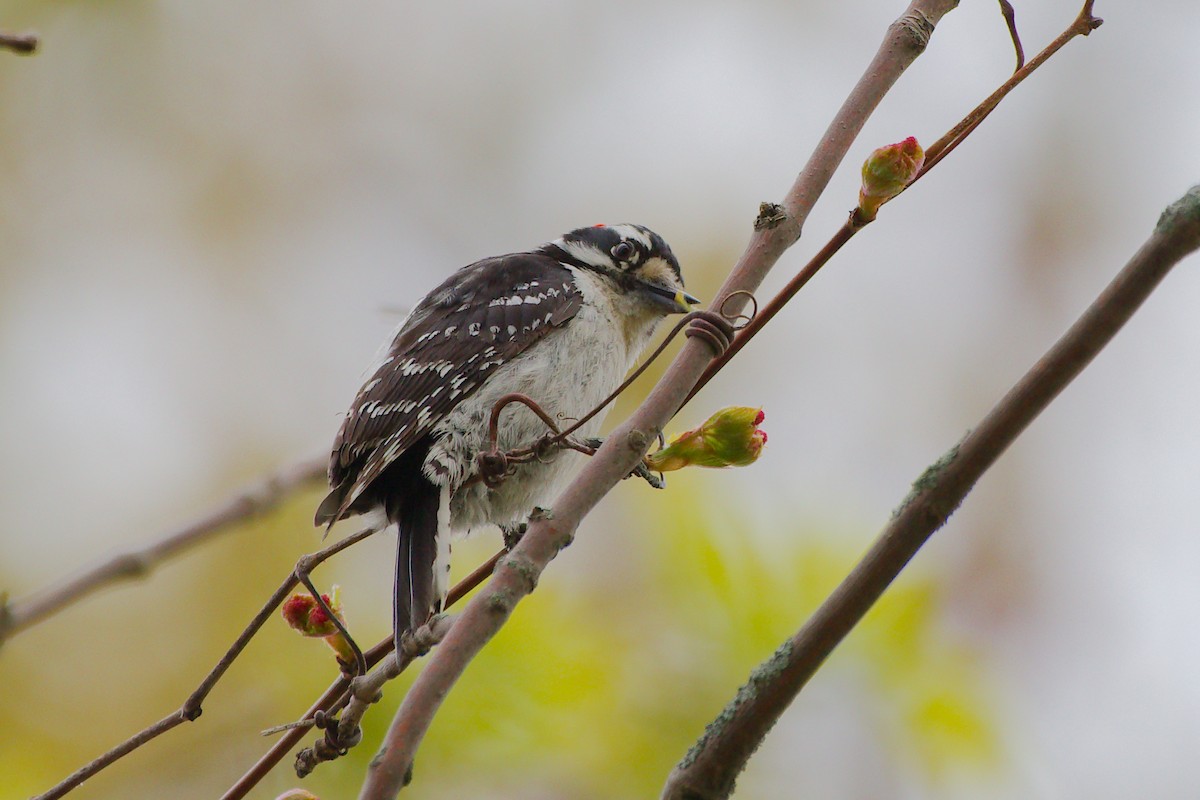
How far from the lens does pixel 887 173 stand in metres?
1.63

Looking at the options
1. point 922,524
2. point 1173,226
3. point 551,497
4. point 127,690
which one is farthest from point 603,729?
point 127,690

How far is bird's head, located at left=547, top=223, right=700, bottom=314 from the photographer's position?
3.64 m

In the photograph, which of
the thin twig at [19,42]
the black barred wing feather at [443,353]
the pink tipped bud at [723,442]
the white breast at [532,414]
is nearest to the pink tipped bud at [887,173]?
the pink tipped bud at [723,442]

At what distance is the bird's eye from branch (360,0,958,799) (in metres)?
2.02

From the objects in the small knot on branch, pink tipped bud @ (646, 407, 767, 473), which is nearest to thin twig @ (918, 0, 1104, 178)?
the small knot on branch

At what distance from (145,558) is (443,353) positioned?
1641 millimetres

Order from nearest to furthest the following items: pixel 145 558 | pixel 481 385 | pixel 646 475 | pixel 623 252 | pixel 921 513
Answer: pixel 921 513
pixel 145 558
pixel 646 475
pixel 481 385
pixel 623 252

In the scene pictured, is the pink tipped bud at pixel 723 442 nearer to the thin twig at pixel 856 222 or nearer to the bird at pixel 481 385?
the thin twig at pixel 856 222

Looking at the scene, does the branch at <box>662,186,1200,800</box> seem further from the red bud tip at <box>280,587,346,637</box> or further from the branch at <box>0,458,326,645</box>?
the branch at <box>0,458,326,645</box>

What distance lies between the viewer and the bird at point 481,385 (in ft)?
9.78

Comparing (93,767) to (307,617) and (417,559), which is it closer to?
(307,617)

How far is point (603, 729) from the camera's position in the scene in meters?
2.92

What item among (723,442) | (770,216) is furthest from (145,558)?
(770,216)

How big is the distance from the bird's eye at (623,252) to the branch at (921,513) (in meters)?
2.46
